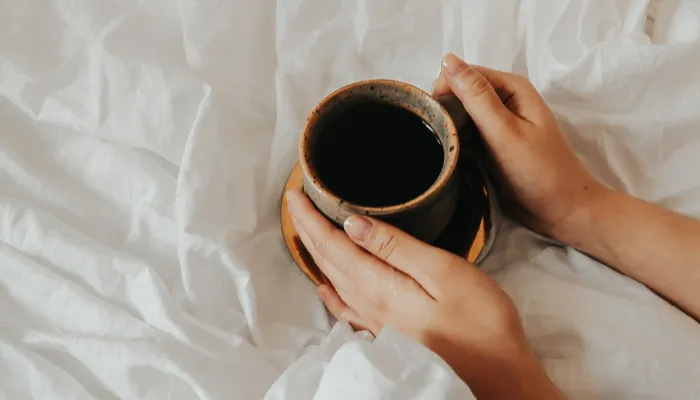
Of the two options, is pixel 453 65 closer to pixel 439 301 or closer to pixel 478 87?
pixel 478 87

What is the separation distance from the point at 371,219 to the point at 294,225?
11 centimetres

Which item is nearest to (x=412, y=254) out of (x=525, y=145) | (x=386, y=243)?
(x=386, y=243)

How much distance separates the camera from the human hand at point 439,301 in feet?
1.48

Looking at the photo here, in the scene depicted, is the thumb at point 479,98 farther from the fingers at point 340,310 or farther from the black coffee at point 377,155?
the fingers at point 340,310

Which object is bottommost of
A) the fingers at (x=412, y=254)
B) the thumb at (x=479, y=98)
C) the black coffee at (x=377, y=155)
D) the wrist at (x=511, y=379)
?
the wrist at (x=511, y=379)

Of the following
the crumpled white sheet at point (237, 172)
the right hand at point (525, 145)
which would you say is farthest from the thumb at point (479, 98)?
the crumpled white sheet at point (237, 172)

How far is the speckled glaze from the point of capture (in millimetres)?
452

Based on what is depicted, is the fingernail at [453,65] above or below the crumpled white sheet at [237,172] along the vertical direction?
above

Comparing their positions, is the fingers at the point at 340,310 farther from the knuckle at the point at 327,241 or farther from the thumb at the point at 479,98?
the thumb at the point at 479,98

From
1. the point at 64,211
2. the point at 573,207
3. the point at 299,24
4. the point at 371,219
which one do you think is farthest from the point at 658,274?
the point at 64,211

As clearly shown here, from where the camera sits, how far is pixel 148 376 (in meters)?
0.49

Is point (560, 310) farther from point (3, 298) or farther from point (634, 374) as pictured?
point (3, 298)

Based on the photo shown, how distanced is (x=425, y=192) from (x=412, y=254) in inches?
2.0

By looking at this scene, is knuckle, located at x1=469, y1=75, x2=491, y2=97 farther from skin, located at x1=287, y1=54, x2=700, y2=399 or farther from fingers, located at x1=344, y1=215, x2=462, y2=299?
fingers, located at x1=344, y1=215, x2=462, y2=299
